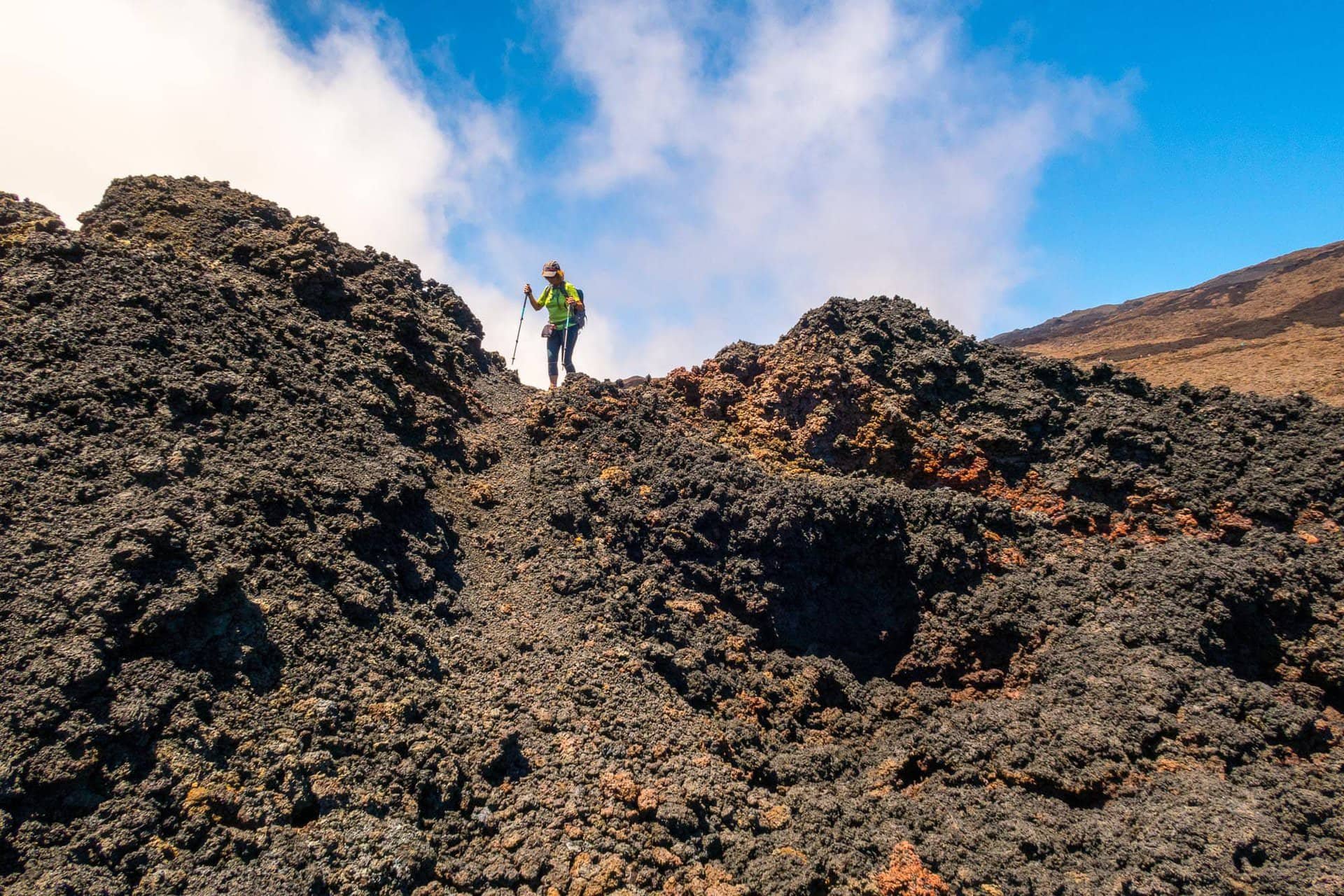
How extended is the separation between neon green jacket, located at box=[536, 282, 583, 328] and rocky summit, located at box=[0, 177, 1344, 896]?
260 cm

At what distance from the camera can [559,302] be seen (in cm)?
990

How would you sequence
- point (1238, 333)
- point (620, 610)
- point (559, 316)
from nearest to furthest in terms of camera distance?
point (620, 610)
point (559, 316)
point (1238, 333)

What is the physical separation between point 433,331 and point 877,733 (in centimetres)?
666

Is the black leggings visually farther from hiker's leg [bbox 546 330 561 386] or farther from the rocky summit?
the rocky summit

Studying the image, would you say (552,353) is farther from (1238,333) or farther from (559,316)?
(1238,333)

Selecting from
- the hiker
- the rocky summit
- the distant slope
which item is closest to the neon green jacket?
the hiker

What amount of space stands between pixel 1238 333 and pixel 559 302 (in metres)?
26.7

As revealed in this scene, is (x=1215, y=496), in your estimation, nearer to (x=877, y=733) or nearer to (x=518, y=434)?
(x=877, y=733)

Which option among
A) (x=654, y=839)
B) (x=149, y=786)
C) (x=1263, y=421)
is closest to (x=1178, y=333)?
(x=1263, y=421)

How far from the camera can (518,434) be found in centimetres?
754

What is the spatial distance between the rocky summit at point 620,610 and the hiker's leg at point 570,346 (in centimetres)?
255

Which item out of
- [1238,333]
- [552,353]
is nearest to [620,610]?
[552,353]

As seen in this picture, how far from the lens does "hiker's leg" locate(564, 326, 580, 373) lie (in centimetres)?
1008

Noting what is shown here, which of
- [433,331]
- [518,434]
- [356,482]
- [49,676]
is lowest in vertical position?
[49,676]
